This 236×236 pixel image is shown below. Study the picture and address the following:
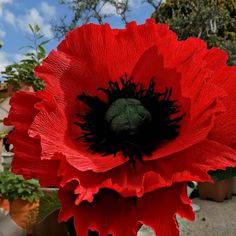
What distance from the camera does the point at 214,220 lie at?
394 cm

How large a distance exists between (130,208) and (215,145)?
2.9 inches

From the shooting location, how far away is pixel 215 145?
0.97 feet

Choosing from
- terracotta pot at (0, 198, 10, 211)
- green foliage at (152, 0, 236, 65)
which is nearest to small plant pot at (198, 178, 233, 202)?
terracotta pot at (0, 198, 10, 211)

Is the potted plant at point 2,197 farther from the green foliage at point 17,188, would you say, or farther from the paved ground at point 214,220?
the paved ground at point 214,220

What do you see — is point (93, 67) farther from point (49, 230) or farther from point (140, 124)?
point (49, 230)

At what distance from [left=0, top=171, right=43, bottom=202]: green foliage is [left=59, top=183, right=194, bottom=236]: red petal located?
1.59m

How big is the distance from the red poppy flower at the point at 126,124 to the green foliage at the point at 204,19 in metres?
9.11

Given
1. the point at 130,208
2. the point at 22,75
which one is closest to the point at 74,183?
the point at 130,208

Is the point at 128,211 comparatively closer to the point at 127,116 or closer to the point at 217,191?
the point at 127,116

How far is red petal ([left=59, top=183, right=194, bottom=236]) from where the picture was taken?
0.91 feet

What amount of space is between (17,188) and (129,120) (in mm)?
1661

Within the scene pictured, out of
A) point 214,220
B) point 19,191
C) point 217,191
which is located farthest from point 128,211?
point 217,191

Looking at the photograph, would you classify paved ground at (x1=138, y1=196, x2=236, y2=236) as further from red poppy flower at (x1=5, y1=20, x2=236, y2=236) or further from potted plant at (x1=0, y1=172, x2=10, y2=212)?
red poppy flower at (x1=5, y1=20, x2=236, y2=236)

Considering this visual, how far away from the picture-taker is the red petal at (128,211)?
28 centimetres
